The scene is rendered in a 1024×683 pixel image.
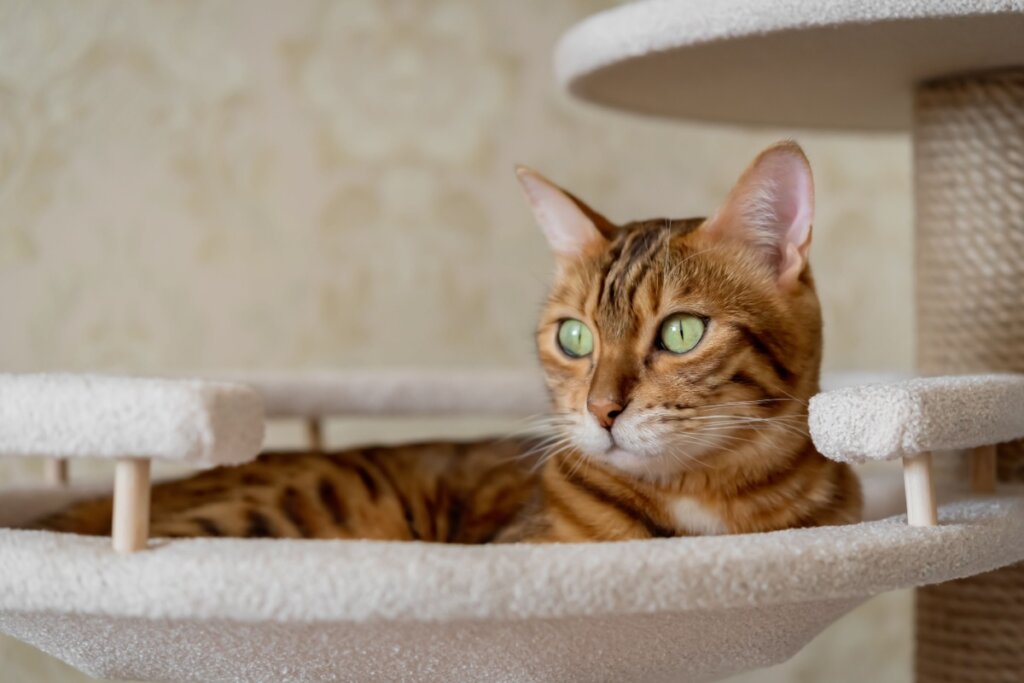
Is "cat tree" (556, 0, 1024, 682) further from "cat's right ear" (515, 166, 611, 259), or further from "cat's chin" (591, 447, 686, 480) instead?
"cat's chin" (591, 447, 686, 480)

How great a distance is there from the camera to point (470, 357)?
2.33 metres

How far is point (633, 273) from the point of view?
1144 millimetres

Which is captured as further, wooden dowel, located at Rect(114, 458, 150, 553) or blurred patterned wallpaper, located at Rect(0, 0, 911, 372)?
blurred patterned wallpaper, located at Rect(0, 0, 911, 372)

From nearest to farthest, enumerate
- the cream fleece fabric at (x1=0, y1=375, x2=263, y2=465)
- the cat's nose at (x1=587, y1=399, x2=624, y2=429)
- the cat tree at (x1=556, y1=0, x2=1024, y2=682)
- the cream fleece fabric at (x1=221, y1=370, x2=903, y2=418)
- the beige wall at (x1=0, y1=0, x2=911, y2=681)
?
the cream fleece fabric at (x1=0, y1=375, x2=263, y2=465), the cat's nose at (x1=587, y1=399, x2=624, y2=429), the cat tree at (x1=556, y1=0, x2=1024, y2=682), the cream fleece fabric at (x1=221, y1=370, x2=903, y2=418), the beige wall at (x1=0, y1=0, x2=911, y2=681)

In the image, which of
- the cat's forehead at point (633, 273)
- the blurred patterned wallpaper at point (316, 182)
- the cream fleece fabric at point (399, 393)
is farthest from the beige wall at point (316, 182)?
the cat's forehead at point (633, 273)

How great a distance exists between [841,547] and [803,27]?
1.82ft

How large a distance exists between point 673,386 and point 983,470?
43 cm

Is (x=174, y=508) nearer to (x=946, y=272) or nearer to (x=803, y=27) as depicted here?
(x=803, y=27)

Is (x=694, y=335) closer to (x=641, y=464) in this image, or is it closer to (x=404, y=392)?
(x=641, y=464)

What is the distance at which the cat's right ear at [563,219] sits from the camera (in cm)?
124

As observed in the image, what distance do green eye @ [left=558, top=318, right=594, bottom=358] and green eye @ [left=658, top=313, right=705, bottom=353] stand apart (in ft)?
0.30

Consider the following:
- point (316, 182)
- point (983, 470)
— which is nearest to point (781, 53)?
point (983, 470)

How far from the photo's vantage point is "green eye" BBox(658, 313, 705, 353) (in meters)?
1.08

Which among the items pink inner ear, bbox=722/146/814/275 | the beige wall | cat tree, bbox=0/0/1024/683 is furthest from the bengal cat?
the beige wall
